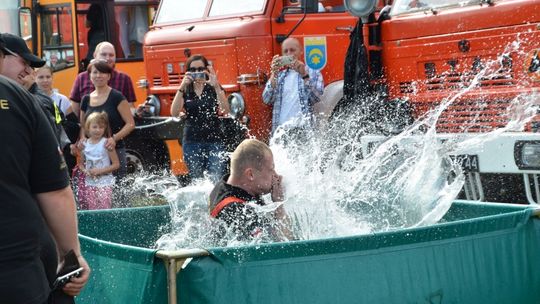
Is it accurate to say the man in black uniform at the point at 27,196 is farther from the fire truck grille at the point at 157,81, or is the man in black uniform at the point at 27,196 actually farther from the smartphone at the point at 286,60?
the fire truck grille at the point at 157,81

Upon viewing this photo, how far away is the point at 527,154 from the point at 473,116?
96 cm

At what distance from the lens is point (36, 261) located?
3557mm

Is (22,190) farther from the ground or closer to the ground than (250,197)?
farther from the ground

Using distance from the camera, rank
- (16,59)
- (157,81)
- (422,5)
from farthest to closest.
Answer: (157,81)
(422,5)
(16,59)

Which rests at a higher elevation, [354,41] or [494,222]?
[354,41]

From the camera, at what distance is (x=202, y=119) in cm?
969

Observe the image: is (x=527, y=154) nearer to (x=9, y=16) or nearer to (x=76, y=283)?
→ (x=76, y=283)

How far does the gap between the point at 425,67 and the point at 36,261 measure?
18.4 feet

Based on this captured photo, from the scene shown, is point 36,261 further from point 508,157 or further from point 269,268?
point 508,157

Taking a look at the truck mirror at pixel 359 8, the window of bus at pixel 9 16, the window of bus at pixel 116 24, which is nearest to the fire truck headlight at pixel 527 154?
the truck mirror at pixel 359 8

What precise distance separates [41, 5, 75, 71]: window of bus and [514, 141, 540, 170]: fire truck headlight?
9.68 m

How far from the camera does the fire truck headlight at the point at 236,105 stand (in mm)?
10383

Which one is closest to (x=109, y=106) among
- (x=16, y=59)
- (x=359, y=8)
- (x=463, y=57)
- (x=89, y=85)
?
(x=89, y=85)

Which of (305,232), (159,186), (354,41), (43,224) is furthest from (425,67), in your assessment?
(43,224)
